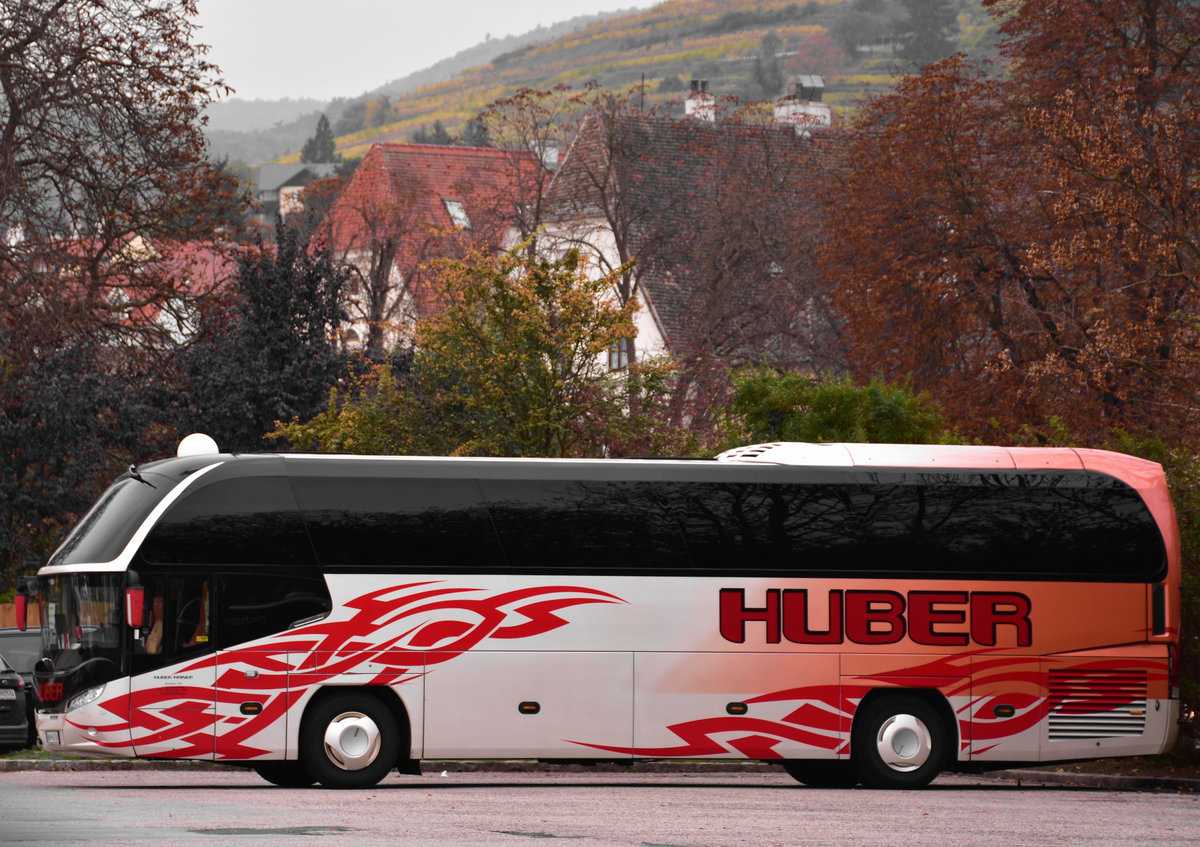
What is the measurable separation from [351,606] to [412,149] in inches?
2372

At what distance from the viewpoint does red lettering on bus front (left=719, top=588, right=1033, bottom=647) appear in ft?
55.6

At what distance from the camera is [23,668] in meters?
24.0

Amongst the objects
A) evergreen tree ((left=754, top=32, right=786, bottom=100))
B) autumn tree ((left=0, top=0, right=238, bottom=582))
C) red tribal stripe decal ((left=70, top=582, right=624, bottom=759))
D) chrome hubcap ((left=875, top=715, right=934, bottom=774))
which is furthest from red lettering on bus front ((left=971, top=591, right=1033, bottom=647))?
evergreen tree ((left=754, top=32, right=786, bottom=100))

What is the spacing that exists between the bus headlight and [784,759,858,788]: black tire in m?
6.80

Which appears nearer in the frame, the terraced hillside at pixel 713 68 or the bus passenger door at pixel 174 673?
the bus passenger door at pixel 174 673

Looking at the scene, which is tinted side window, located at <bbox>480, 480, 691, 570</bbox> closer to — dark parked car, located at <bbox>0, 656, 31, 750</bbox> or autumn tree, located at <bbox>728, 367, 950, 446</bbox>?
dark parked car, located at <bbox>0, 656, 31, 750</bbox>

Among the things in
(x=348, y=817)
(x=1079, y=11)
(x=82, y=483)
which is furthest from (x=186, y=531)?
(x=1079, y=11)

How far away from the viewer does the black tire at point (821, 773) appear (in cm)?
1838

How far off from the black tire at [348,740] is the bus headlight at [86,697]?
5.94 ft

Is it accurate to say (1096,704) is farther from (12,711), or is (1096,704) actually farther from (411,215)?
(411,215)

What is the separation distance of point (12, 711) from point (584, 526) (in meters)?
9.08

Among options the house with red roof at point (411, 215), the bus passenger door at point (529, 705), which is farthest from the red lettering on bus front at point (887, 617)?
the house with red roof at point (411, 215)

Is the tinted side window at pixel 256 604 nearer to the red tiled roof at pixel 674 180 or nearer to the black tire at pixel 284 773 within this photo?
the black tire at pixel 284 773

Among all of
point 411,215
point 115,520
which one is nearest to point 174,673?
point 115,520
